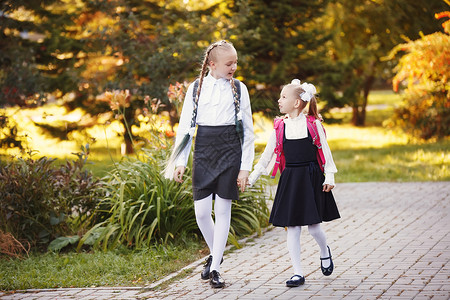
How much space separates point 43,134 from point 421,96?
30.2ft

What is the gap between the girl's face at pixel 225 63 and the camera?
517 centimetres

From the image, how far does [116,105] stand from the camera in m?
7.09

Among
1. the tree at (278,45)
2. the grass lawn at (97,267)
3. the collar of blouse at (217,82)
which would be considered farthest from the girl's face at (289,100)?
the tree at (278,45)

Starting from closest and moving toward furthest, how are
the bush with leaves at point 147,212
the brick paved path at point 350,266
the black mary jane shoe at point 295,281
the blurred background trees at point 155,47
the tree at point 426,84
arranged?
the brick paved path at point 350,266 < the black mary jane shoe at point 295,281 < the bush with leaves at point 147,212 < the tree at point 426,84 < the blurred background trees at point 155,47

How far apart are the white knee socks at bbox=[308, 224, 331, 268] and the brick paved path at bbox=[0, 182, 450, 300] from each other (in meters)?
0.15

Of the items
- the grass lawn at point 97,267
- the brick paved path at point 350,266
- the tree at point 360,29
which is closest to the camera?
the brick paved path at point 350,266

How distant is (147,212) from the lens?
684 cm

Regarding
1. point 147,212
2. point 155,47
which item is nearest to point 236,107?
point 147,212

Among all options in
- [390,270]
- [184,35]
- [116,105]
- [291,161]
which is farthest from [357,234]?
[184,35]

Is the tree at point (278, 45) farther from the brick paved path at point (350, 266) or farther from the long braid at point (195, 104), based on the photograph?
the long braid at point (195, 104)

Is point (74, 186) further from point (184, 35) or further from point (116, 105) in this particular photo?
point (184, 35)

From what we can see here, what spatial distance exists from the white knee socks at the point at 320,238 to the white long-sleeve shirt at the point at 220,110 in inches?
27.6

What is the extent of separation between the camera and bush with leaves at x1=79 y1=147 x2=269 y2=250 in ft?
22.2

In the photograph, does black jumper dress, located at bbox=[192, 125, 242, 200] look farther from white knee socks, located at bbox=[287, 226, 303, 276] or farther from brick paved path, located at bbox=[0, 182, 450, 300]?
brick paved path, located at bbox=[0, 182, 450, 300]
